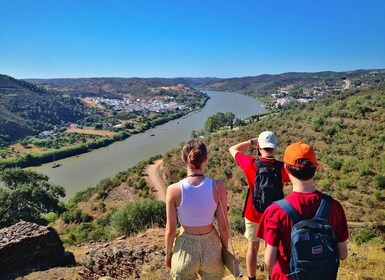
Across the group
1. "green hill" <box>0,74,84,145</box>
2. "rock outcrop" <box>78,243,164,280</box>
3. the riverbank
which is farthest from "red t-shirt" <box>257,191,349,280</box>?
"green hill" <box>0,74,84,145</box>

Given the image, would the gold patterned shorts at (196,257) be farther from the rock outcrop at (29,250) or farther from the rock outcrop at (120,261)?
the rock outcrop at (29,250)

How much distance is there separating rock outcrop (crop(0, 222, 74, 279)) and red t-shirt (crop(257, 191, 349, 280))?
567 cm

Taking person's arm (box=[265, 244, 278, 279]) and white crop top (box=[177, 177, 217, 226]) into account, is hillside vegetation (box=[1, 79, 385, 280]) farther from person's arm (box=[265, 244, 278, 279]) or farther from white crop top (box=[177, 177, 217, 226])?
person's arm (box=[265, 244, 278, 279])

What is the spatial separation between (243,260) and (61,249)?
394 cm

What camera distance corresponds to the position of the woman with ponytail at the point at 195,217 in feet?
7.56

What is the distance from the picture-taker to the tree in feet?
64.2

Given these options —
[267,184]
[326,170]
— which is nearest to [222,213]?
[267,184]

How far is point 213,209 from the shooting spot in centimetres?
236

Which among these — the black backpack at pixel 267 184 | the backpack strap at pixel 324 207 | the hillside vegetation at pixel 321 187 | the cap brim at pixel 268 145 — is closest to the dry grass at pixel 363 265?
the hillside vegetation at pixel 321 187

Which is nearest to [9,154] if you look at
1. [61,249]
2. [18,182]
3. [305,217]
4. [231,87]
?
[18,182]

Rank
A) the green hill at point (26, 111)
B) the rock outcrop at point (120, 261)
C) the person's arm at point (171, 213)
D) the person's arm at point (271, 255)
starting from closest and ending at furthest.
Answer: the person's arm at point (271, 255), the person's arm at point (171, 213), the rock outcrop at point (120, 261), the green hill at point (26, 111)

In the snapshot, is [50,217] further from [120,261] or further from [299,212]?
[299,212]

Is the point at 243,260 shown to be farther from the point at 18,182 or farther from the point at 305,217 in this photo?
the point at 18,182

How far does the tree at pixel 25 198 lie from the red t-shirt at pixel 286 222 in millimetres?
20288
